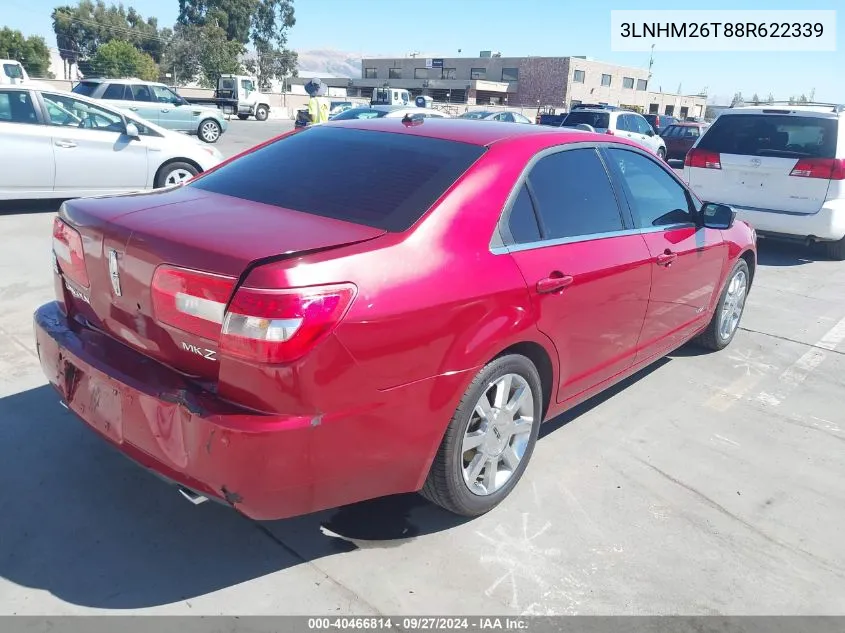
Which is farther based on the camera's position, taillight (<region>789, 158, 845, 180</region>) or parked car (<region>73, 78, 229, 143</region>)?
parked car (<region>73, 78, 229, 143</region>)

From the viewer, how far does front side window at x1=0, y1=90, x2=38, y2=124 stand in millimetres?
7906

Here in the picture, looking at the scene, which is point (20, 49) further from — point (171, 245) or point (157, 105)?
point (171, 245)

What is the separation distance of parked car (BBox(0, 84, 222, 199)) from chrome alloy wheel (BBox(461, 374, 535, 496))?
23.3 ft

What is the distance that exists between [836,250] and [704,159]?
6.83ft

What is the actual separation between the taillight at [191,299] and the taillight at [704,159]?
7623mm

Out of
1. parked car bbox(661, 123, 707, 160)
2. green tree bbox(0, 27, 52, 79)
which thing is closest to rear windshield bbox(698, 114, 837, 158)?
parked car bbox(661, 123, 707, 160)

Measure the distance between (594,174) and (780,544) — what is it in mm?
1923

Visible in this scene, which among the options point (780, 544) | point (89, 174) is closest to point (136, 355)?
point (780, 544)

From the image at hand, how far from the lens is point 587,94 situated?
7381 centimetres

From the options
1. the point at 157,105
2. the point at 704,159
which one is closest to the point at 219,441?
the point at 704,159

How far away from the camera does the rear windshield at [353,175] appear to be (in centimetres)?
278

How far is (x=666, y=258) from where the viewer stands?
3.95 meters

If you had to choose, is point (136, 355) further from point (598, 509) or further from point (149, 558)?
point (598, 509)
